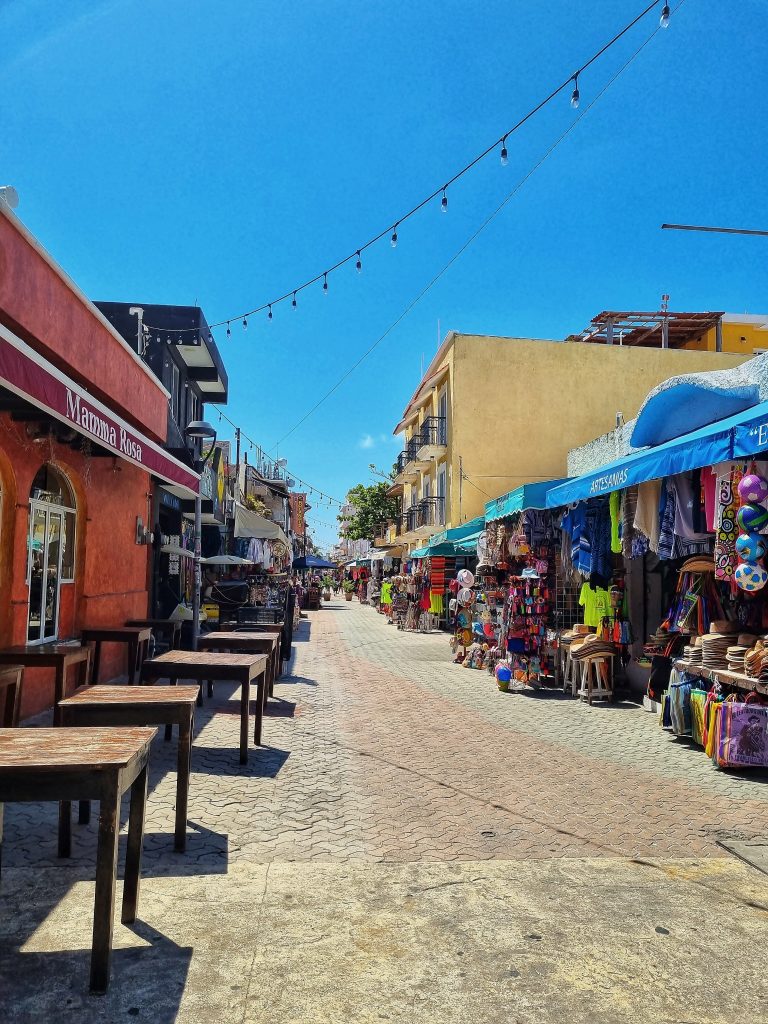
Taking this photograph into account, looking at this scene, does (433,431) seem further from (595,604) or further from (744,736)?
(744,736)

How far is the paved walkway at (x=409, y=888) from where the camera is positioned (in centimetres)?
291

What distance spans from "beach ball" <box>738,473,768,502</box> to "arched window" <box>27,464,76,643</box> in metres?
7.32

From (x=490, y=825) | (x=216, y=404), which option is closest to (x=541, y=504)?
(x=490, y=825)

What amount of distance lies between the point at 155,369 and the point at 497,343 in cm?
1456

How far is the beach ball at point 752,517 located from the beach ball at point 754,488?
0.24ft

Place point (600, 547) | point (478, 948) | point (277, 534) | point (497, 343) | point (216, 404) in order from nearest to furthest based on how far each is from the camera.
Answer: point (478, 948) → point (600, 547) → point (277, 534) → point (216, 404) → point (497, 343)

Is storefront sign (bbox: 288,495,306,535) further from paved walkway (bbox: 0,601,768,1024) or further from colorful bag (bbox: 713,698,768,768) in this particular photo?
colorful bag (bbox: 713,698,768,768)

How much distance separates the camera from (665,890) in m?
4.00

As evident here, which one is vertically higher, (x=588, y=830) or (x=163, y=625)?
(x=163, y=625)

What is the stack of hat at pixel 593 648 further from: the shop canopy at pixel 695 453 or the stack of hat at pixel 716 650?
the stack of hat at pixel 716 650

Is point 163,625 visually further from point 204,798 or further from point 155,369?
point 155,369

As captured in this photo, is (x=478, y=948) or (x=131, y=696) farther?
(x=131, y=696)

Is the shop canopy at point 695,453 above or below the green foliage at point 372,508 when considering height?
below

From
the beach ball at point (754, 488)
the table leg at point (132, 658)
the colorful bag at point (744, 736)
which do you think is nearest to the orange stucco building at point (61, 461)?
the table leg at point (132, 658)
